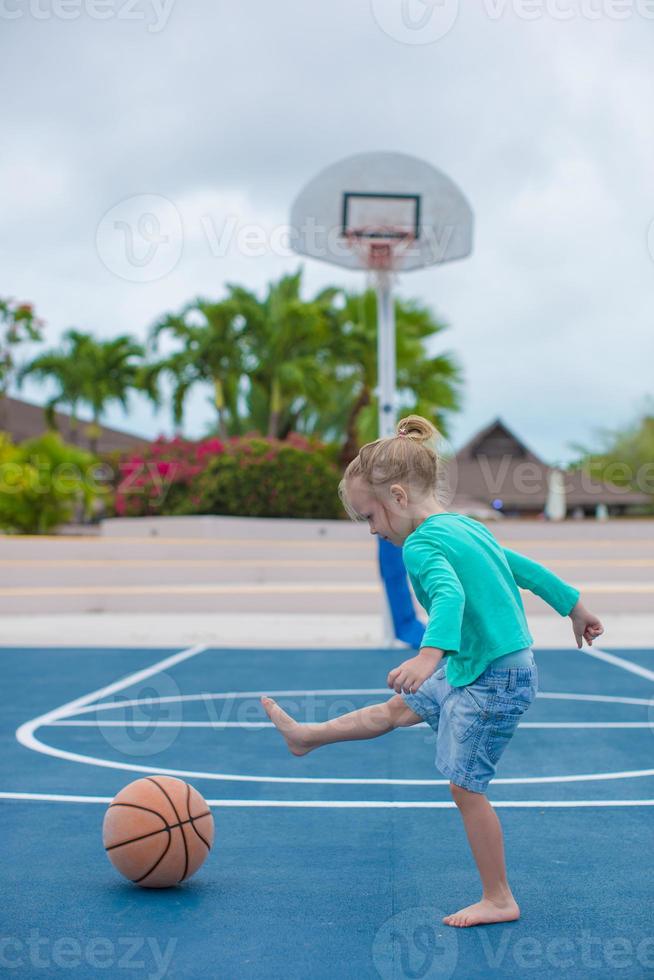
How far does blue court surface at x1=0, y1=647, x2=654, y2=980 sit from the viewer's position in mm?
3115

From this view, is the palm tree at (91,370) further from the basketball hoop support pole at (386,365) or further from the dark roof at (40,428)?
the basketball hoop support pole at (386,365)

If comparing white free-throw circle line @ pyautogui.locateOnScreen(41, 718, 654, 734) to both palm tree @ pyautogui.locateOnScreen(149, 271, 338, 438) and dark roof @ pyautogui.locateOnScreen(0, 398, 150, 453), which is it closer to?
palm tree @ pyautogui.locateOnScreen(149, 271, 338, 438)

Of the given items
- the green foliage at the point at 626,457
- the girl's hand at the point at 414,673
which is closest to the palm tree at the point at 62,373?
the green foliage at the point at 626,457

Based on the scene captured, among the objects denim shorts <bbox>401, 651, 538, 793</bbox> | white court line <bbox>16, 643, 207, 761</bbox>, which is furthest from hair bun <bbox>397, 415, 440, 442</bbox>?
white court line <bbox>16, 643, 207, 761</bbox>

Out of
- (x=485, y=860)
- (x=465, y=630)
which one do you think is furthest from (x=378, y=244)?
(x=485, y=860)

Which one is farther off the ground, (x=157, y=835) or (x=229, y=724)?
(x=157, y=835)

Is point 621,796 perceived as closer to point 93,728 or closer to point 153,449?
point 93,728

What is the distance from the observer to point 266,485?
20.7 meters

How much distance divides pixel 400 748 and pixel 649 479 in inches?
1399

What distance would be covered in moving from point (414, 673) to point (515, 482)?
4518cm

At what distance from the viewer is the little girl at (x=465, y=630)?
3.30 meters

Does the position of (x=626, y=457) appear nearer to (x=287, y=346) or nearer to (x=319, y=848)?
(x=287, y=346)

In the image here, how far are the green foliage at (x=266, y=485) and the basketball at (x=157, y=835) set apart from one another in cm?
1674
